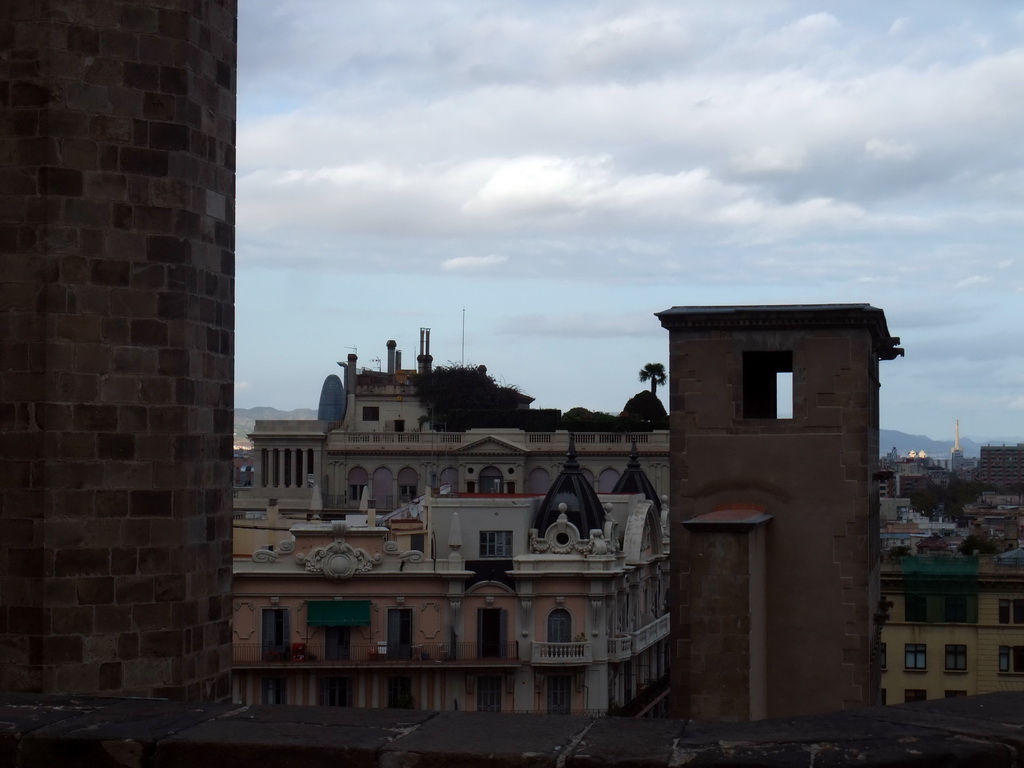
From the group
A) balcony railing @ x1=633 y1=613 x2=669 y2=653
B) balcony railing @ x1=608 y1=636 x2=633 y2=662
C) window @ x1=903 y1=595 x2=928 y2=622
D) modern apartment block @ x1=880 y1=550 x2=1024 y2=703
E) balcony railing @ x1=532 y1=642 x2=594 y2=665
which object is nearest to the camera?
modern apartment block @ x1=880 y1=550 x2=1024 y2=703

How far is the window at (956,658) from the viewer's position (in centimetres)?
3731

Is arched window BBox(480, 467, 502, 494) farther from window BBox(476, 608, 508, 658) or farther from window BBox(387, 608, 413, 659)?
window BBox(387, 608, 413, 659)

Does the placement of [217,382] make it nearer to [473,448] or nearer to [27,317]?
[27,317]

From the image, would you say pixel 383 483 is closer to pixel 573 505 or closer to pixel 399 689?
pixel 573 505

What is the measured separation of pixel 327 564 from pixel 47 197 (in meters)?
31.5

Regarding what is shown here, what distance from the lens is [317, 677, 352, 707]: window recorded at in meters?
39.1

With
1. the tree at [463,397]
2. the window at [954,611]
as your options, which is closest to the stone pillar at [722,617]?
the window at [954,611]

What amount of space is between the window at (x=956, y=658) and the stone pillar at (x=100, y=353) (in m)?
32.1

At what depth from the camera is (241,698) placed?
39656mm

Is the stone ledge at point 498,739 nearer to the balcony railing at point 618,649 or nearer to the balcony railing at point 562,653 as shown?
the balcony railing at point 562,653

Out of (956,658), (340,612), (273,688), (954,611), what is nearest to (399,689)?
(340,612)

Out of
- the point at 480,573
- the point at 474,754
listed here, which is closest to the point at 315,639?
the point at 480,573

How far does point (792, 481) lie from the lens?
12875 mm

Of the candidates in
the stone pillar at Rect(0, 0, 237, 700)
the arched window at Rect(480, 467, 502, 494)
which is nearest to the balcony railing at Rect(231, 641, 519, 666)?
the stone pillar at Rect(0, 0, 237, 700)
